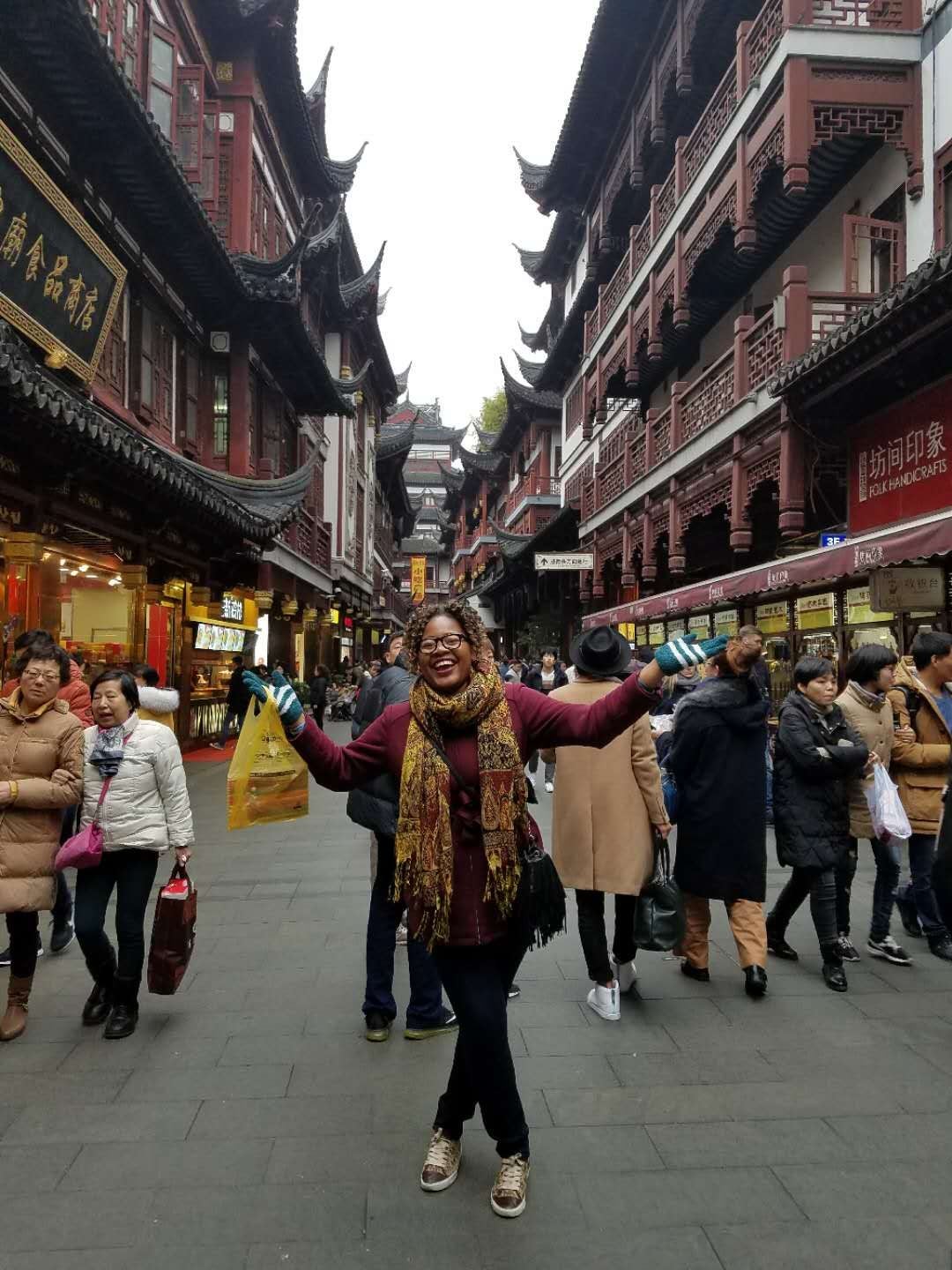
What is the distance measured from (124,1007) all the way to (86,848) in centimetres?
77

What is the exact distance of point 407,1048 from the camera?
3.83 metres

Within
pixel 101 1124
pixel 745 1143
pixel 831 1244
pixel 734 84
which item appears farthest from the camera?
pixel 734 84

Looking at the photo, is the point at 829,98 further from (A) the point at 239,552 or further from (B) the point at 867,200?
(A) the point at 239,552

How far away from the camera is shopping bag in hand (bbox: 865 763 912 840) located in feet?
15.6

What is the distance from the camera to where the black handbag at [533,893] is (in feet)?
8.70

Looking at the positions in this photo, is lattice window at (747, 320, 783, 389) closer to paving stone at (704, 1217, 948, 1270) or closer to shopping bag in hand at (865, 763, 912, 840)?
shopping bag in hand at (865, 763, 912, 840)

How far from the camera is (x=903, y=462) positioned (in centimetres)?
923

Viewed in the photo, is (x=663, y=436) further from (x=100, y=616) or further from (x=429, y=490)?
(x=429, y=490)

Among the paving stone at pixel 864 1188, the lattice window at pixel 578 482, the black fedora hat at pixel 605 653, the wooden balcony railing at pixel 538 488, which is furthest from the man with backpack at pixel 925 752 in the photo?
the wooden balcony railing at pixel 538 488

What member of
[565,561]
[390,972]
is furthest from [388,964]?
[565,561]

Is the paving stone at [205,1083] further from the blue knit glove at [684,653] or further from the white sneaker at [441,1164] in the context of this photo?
the blue knit glove at [684,653]

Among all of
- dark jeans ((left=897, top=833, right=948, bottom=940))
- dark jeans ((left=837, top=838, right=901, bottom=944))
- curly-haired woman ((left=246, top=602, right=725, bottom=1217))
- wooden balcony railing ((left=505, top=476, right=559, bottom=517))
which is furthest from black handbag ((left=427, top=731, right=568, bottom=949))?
wooden balcony railing ((left=505, top=476, right=559, bottom=517))

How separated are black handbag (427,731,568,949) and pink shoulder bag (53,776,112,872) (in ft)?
6.88

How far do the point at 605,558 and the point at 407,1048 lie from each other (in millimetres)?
18086
